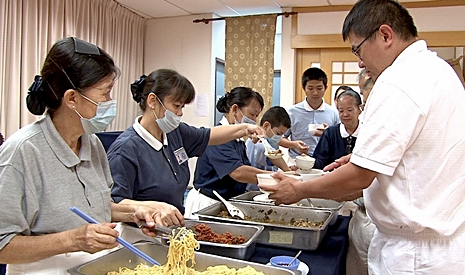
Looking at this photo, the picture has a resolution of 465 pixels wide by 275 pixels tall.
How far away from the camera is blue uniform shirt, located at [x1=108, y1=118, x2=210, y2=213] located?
1596 mm

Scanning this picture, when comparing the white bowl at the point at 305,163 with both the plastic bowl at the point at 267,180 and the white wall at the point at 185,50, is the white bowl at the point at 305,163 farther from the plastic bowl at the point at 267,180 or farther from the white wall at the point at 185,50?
the white wall at the point at 185,50

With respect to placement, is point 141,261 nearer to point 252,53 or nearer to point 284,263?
point 284,263

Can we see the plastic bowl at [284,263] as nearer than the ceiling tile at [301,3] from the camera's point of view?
Yes

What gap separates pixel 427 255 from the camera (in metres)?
1.19

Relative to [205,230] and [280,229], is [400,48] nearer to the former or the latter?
[280,229]

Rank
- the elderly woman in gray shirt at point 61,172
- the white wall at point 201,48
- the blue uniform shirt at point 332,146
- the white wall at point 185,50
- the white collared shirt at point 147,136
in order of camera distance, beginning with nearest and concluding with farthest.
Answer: the elderly woman in gray shirt at point 61,172
the white collared shirt at point 147,136
the blue uniform shirt at point 332,146
the white wall at point 201,48
the white wall at point 185,50

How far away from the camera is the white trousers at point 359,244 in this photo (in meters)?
1.89

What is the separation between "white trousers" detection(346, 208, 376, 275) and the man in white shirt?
644mm

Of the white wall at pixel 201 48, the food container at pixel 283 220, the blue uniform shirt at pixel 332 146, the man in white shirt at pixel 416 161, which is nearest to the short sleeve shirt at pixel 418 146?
the man in white shirt at pixel 416 161

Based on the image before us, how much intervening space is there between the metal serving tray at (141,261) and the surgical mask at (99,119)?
1.35 ft

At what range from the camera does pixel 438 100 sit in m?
1.17

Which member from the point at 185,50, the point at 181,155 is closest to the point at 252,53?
the point at 185,50

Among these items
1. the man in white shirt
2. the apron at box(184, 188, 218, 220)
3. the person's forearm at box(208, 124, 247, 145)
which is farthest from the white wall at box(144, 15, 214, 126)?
the man in white shirt

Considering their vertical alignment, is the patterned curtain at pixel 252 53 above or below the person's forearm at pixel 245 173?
above
